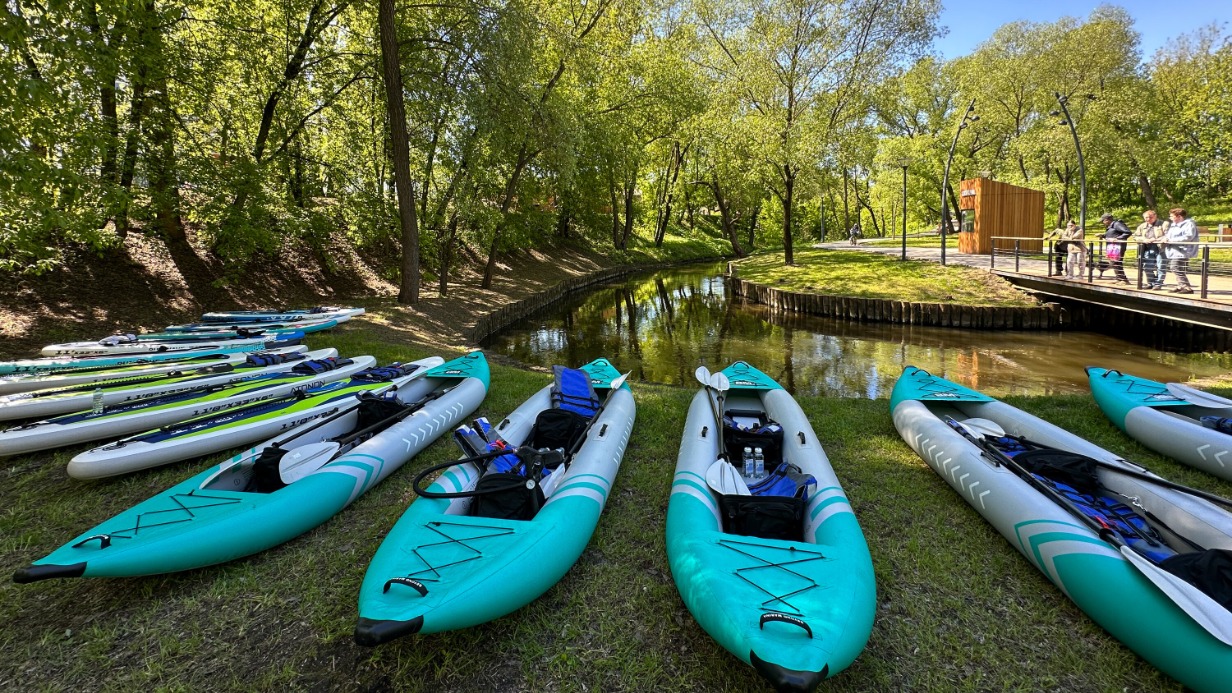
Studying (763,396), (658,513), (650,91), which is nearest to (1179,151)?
(650,91)

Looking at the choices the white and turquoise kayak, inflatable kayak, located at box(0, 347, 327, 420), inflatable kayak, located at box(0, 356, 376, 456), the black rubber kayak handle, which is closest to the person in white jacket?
the black rubber kayak handle

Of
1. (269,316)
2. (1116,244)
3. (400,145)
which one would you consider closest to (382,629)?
(269,316)

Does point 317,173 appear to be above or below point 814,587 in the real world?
above

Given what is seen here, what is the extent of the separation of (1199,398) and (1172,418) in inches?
35.4

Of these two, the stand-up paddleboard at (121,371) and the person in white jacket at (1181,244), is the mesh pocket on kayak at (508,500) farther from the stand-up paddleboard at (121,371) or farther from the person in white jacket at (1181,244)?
the person in white jacket at (1181,244)

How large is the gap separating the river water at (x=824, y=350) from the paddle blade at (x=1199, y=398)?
2.41 meters

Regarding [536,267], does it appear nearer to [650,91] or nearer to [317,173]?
[650,91]

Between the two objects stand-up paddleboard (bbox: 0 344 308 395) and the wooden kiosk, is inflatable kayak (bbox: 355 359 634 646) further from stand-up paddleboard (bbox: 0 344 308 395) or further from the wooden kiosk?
the wooden kiosk

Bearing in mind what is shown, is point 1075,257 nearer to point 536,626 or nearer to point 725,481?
point 725,481

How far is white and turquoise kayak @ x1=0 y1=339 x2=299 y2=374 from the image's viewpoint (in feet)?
20.6

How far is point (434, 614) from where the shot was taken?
2363 millimetres

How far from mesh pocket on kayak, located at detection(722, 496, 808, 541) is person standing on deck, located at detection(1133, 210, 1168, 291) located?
10.9m

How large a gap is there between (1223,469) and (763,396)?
351 cm

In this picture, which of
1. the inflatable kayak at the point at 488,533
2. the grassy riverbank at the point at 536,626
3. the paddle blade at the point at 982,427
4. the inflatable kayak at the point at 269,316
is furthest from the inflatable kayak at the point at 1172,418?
the inflatable kayak at the point at 269,316
